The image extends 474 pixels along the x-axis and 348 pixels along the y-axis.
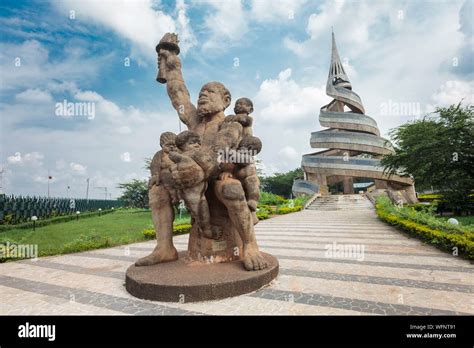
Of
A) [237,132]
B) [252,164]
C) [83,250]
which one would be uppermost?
[237,132]

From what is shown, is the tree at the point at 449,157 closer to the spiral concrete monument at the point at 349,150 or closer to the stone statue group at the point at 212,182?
the stone statue group at the point at 212,182

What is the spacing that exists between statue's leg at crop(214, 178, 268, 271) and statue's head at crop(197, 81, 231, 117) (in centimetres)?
115

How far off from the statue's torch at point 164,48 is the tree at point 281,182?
163 feet

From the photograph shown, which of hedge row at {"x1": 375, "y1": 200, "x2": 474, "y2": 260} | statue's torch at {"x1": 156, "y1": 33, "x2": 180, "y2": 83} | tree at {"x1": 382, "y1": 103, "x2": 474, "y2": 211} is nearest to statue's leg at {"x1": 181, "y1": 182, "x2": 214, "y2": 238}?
statue's torch at {"x1": 156, "y1": 33, "x2": 180, "y2": 83}

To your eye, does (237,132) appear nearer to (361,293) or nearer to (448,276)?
(361,293)

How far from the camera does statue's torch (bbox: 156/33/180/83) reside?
192 inches

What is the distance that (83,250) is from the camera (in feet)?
24.0

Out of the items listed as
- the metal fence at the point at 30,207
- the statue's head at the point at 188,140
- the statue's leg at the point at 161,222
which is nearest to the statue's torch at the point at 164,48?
the statue's head at the point at 188,140

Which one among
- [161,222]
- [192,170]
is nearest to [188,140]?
[192,170]

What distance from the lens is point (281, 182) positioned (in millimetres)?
54812

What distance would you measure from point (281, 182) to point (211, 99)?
168 feet

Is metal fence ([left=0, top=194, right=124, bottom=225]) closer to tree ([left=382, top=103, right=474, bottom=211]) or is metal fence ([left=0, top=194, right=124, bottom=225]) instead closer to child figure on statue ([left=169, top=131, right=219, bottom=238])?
child figure on statue ([left=169, top=131, right=219, bottom=238])
